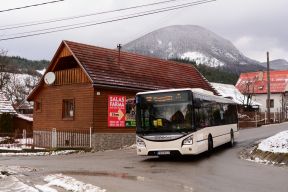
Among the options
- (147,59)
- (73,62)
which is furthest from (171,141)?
(147,59)

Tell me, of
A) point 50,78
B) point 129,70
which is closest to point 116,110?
point 129,70

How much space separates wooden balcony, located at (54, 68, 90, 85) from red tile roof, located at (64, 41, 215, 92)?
0.83 meters

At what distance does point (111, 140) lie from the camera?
28781 mm

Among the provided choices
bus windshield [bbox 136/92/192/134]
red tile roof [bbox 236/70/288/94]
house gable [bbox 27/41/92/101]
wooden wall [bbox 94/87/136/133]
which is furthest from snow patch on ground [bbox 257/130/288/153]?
red tile roof [bbox 236/70/288/94]

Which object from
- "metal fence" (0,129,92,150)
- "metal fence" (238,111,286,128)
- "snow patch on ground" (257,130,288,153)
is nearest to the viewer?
"snow patch on ground" (257,130,288,153)

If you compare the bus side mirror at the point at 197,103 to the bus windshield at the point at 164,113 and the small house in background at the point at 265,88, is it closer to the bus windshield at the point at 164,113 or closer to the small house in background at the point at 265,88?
the bus windshield at the point at 164,113

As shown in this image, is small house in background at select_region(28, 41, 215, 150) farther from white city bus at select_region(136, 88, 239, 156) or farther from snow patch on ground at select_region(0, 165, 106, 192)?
snow patch on ground at select_region(0, 165, 106, 192)

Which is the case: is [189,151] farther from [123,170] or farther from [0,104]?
[0,104]

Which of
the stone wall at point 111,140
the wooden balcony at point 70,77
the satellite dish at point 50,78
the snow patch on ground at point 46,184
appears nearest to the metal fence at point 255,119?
the stone wall at point 111,140

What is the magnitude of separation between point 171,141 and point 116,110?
12.4m

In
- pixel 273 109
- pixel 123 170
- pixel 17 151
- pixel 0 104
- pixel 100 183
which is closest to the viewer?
pixel 100 183

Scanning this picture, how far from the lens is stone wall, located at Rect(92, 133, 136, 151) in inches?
1102

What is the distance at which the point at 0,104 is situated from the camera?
128 feet

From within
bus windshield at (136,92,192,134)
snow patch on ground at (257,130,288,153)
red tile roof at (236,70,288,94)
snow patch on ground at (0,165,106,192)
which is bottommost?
snow patch on ground at (0,165,106,192)
